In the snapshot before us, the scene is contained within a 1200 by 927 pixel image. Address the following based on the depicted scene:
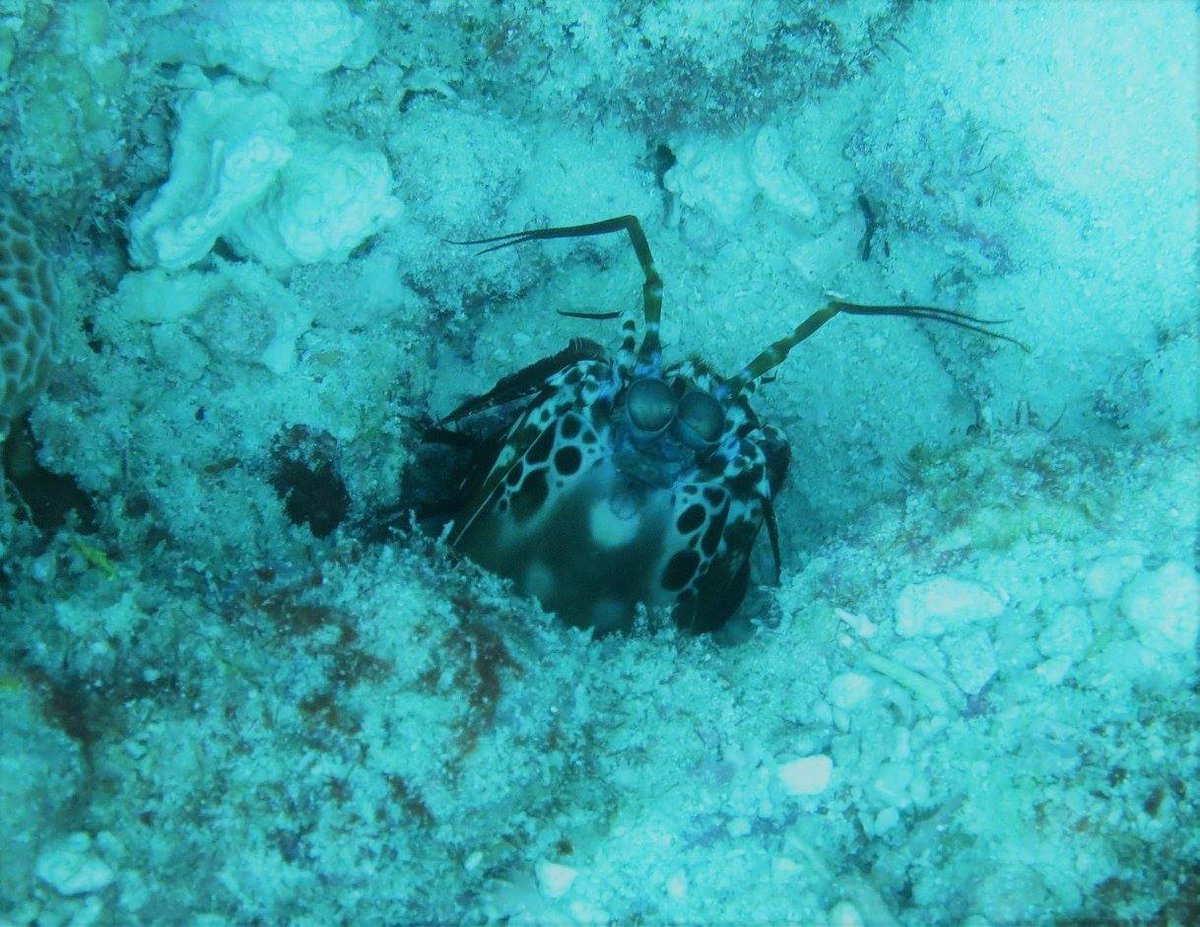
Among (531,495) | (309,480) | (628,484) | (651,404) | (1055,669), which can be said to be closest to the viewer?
(1055,669)

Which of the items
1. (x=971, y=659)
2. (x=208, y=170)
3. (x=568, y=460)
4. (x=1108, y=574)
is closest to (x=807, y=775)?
(x=971, y=659)

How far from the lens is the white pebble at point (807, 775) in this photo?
2611 mm

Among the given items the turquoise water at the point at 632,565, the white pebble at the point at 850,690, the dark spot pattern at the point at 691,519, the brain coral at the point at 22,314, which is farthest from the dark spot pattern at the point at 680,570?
the brain coral at the point at 22,314

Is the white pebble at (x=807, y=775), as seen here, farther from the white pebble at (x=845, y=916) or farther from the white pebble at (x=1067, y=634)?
the white pebble at (x=1067, y=634)

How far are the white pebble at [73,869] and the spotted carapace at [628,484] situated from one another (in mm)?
2069

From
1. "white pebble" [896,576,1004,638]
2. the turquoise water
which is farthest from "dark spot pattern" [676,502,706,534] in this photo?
"white pebble" [896,576,1004,638]

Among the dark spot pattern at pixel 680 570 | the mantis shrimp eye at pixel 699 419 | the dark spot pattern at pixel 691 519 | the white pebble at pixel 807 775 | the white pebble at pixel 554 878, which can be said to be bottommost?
the white pebble at pixel 554 878

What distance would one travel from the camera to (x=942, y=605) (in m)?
2.79

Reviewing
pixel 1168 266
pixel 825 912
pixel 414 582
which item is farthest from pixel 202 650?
pixel 1168 266

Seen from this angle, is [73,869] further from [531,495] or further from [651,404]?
[651,404]

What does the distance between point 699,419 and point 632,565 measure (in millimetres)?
813

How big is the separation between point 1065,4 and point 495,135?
2762 mm

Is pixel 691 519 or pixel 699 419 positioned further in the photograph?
pixel 691 519

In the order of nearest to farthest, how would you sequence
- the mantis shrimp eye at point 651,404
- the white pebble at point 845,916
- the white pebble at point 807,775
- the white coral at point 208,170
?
the white pebble at point 845,916, the white pebble at point 807,775, the white coral at point 208,170, the mantis shrimp eye at point 651,404
